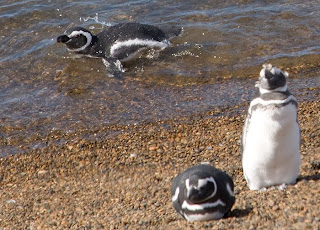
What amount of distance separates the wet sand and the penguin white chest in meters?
0.16

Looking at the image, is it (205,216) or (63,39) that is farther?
(63,39)

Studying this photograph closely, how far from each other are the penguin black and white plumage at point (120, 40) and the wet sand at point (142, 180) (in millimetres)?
2359

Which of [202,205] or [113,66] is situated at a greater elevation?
[202,205]

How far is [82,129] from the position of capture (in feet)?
23.9

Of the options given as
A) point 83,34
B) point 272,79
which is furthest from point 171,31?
point 272,79

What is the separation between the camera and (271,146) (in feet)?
16.3

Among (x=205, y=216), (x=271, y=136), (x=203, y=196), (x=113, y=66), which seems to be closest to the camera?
(x=203, y=196)

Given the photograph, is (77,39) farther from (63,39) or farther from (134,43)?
(134,43)

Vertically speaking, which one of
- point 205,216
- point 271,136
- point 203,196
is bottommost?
point 205,216

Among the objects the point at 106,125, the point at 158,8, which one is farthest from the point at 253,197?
the point at 158,8

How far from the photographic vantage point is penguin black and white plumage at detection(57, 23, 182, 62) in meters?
9.23

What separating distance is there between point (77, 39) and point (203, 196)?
5.53 metres

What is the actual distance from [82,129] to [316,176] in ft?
10.1

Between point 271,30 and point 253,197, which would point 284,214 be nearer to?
point 253,197
